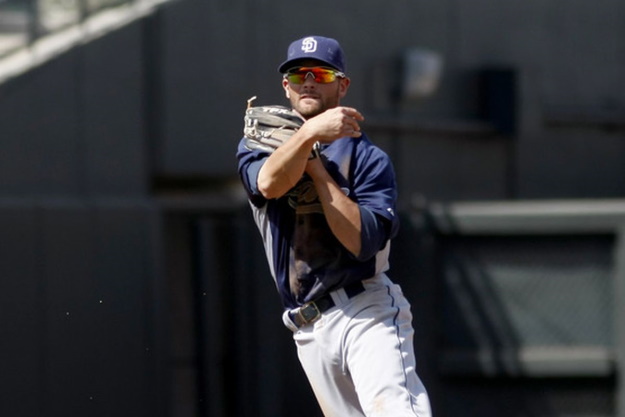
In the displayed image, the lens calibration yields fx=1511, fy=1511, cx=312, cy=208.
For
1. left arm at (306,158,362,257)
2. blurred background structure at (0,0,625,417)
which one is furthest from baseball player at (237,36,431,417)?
blurred background structure at (0,0,625,417)

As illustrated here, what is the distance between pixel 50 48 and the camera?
10250 millimetres

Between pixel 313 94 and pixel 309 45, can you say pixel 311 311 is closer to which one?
pixel 313 94

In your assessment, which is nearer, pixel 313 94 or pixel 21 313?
pixel 313 94

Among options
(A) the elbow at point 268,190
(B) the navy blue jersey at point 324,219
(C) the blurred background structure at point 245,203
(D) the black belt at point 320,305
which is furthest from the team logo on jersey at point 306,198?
(C) the blurred background structure at point 245,203

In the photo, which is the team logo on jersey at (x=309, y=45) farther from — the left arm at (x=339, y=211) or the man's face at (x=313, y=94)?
the left arm at (x=339, y=211)

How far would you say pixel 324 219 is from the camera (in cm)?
481

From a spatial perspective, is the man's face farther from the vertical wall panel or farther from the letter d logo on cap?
the vertical wall panel

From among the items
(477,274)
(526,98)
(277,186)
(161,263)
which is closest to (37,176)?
(161,263)

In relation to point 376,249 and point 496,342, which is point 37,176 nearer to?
point 496,342

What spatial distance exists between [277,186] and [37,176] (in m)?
5.59

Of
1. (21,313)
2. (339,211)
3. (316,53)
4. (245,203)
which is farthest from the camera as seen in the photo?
(245,203)

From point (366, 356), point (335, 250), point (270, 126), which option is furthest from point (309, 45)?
point (366, 356)

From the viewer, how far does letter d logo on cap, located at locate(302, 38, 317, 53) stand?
4772 mm

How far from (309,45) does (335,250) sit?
658 millimetres
